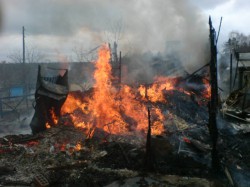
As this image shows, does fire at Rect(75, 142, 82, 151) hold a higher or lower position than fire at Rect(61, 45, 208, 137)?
lower

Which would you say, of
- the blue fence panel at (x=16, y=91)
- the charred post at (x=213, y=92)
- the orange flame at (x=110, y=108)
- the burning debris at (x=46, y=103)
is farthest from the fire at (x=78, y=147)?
the blue fence panel at (x=16, y=91)

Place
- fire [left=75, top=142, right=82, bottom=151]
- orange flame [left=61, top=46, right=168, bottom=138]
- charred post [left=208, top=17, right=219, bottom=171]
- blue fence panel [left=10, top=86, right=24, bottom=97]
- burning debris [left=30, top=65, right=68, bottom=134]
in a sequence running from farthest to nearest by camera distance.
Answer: blue fence panel [left=10, top=86, right=24, bottom=97] → burning debris [left=30, top=65, right=68, bottom=134] → orange flame [left=61, top=46, right=168, bottom=138] → fire [left=75, top=142, right=82, bottom=151] → charred post [left=208, top=17, right=219, bottom=171]

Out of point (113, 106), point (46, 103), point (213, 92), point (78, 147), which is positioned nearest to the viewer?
point (213, 92)

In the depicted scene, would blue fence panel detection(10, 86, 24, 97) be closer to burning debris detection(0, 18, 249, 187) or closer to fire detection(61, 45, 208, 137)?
burning debris detection(0, 18, 249, 187)

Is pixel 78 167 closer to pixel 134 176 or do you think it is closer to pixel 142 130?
pixel 134 176

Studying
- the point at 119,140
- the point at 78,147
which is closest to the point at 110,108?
the point at 119,140

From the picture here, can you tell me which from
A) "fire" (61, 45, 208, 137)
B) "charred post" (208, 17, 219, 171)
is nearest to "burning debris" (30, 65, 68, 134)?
"fire" (61, 45, 208, 137)

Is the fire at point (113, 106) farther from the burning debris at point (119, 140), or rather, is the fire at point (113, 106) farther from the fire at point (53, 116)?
the fire at point (53, 116)

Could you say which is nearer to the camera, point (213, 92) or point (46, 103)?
point (213, 92)

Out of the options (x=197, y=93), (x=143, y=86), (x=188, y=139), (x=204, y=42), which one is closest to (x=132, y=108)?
(x=143, y=86)

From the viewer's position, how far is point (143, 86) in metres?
18.2

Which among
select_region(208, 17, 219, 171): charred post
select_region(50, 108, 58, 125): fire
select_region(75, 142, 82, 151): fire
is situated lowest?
select_region(75, 142, 82, 151): fire

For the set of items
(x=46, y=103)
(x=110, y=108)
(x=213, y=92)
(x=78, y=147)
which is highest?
(x=213, y=92)

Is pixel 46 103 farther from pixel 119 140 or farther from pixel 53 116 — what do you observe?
pixel 119 140
